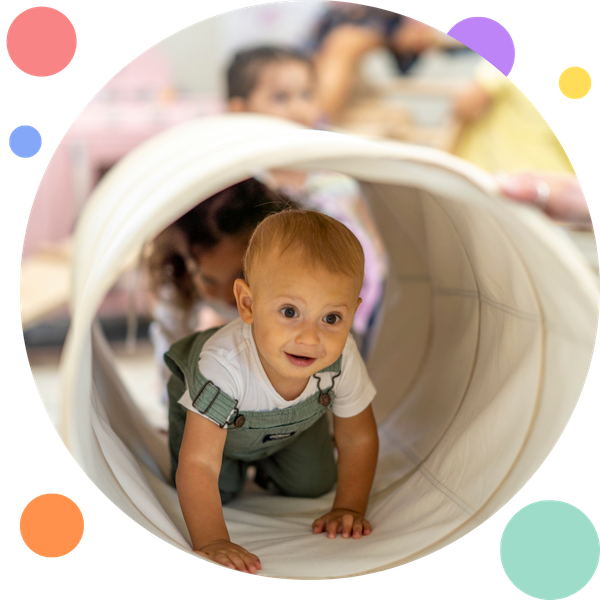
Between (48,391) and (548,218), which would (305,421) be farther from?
(548,218)

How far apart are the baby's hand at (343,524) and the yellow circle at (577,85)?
2.65 feet

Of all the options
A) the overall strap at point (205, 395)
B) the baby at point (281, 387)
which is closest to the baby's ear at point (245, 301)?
the baby at point (281, 387)

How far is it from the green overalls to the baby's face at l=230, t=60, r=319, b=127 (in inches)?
19.9

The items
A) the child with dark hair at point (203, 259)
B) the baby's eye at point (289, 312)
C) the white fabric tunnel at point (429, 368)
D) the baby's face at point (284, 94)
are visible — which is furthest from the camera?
the child with dark hair at point (203, 259)

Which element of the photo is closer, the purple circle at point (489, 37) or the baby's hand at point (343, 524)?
the purple circle at point (489, 37)

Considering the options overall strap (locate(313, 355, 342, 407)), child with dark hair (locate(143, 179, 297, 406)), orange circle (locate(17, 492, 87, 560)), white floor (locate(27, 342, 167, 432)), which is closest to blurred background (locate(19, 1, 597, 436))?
white floor (locate(27, 342, 167, 432))

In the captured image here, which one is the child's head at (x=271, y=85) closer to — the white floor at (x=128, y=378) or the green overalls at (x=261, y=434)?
the green overalls at (x=261, y=434)

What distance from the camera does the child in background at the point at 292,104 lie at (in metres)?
1.52

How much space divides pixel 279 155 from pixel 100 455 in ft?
1.83

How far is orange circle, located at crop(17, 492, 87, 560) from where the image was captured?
3.55 ft

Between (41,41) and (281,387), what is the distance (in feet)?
2.33

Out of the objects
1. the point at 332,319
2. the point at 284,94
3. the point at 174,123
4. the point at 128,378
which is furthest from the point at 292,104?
the point at 128,378

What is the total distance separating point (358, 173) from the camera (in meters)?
0.89

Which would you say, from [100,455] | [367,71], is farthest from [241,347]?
[367,71]
